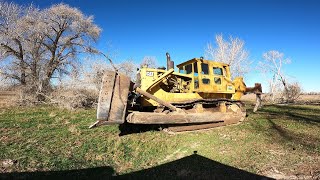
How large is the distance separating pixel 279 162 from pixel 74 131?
743 cm

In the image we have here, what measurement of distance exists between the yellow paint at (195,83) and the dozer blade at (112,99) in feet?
5.61

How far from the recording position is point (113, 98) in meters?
8.70

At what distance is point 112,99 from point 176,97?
346 cm

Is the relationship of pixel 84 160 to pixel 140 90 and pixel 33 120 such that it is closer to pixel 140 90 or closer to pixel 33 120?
pixel 140 90

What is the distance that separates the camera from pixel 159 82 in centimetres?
1077

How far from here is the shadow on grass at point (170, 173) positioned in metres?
6.87

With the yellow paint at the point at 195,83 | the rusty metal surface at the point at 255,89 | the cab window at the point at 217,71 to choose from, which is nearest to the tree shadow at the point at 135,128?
the yellow paint at the point at 195,83

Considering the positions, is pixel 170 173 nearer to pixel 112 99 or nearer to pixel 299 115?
pixel 112 99

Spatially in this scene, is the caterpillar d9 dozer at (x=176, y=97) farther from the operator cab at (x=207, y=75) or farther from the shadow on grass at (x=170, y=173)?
the shadow on grass at (x=170, y=173)

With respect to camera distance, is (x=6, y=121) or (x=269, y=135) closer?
(x=269, y=135)

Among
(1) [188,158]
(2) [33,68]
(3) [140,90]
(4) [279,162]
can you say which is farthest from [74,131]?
(2) [33,68]

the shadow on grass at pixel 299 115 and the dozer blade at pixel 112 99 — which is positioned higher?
the dozer blade at pixel 112 99

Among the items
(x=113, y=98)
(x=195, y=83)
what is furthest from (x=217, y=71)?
(x=113, y=98)

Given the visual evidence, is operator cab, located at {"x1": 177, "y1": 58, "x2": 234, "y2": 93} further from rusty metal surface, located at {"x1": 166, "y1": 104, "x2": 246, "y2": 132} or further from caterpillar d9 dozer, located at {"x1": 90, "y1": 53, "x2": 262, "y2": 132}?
rusty metal surface, located at {"x1": 166, "y1": 104, "x2": 246, "y2": 132}
